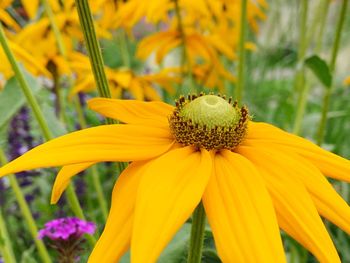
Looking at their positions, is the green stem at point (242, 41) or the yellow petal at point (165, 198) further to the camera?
the green stem at point (242, 41)

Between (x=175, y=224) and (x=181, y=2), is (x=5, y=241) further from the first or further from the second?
(x=181, y=2)

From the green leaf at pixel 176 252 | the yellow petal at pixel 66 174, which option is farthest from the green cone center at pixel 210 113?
the green leaf at pixel 176 252

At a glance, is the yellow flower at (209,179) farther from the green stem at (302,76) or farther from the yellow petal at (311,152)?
the green stem at (302,76)

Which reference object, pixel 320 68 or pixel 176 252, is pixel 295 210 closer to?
pixel 176 252

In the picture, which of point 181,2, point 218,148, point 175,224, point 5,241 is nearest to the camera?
point 175,224

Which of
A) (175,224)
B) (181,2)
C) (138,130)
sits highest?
(181,2)

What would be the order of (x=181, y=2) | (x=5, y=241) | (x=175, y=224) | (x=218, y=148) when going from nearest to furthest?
(x=175, y=224)
(x=218, y=148)
(x=5, y=241)
(x=181, y=2)

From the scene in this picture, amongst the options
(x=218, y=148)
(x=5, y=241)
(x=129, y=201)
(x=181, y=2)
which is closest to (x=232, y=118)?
(x=218, y=148)
